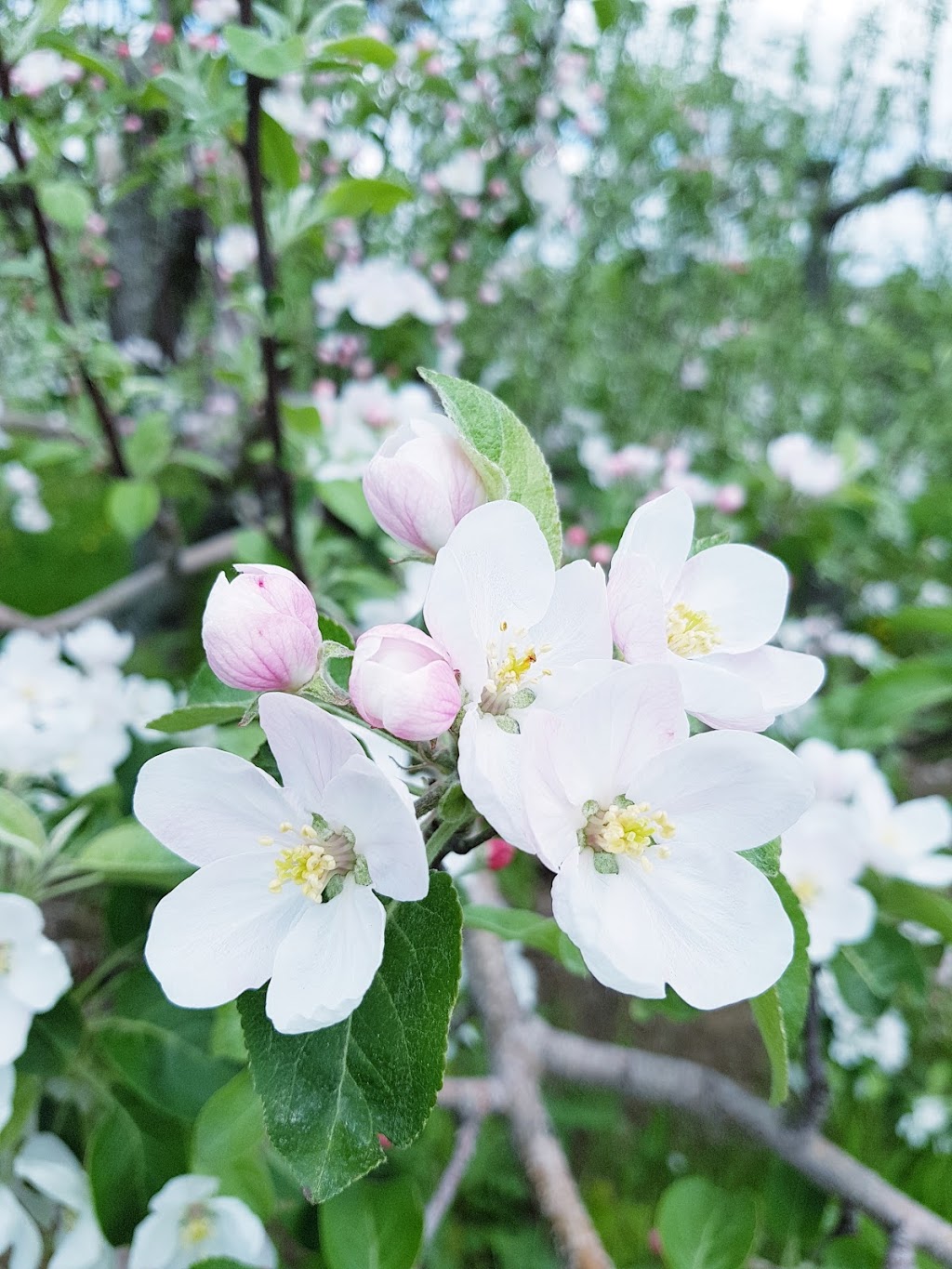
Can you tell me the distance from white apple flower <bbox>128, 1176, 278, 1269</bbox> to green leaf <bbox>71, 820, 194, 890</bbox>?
0.31m

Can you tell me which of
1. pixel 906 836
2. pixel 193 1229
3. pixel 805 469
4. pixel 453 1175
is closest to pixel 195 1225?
pixel 193 1229

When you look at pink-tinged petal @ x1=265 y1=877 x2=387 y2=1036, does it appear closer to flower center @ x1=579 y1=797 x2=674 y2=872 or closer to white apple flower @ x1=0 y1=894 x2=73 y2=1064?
flower center @ x1=579 y1=797 x2=674 y2=872

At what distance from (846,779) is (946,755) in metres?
1.42

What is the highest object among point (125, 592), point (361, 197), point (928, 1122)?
point (361, 197)

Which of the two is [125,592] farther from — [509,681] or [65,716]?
[509,681]

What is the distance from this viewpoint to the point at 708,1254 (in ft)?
2.77

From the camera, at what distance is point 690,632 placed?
605mm

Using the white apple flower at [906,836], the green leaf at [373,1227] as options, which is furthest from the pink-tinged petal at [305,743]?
the white apple flower at [906,836]

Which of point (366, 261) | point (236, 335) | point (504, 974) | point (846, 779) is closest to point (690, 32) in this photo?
point (366, 261)

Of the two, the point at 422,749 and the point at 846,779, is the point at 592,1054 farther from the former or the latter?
the point at 422,749

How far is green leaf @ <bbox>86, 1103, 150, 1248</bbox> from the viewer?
2.66 ft

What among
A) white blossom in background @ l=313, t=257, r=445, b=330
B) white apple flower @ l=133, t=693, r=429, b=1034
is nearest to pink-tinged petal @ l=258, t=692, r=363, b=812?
white apple flower @ l=133, t=693, r=429, b=1034

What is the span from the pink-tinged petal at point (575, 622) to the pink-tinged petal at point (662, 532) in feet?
0.17

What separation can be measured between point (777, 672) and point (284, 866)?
342 mm
